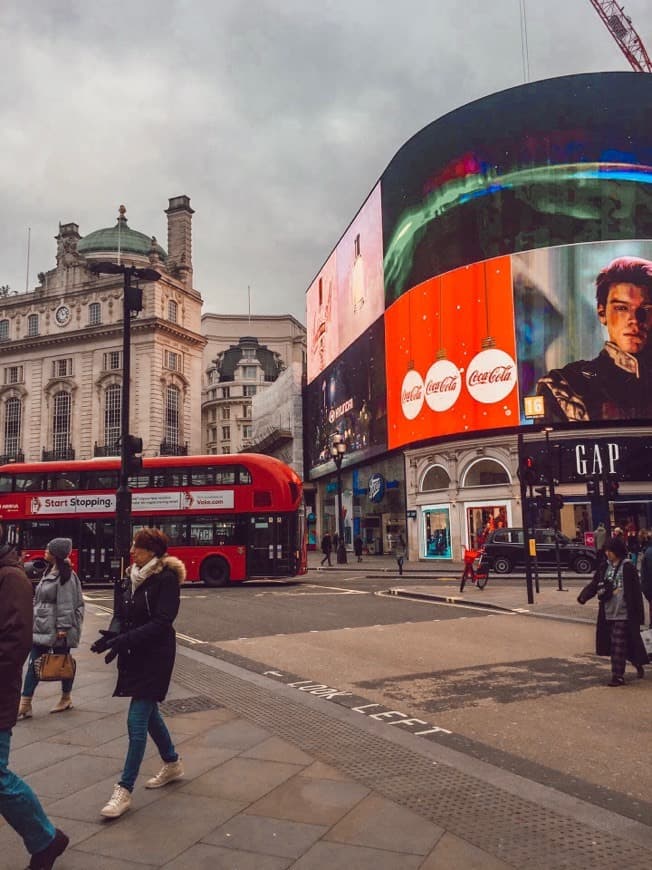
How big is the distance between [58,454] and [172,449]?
10145 mm

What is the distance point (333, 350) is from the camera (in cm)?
5403

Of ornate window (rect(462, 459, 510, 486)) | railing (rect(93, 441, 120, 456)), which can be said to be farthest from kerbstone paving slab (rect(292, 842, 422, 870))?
railing (rect(93, 441, 120, 456))

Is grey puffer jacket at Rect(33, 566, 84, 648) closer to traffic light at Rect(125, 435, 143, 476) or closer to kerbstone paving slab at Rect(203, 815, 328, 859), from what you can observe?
kerbstone paving slab at Rect(203, 815, 328, 859)

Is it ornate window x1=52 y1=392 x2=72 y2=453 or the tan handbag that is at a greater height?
ornate window x1=52 y1=392 x2=72 y2=453

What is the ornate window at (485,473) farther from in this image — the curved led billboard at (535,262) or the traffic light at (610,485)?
the traffic light at (610,485)

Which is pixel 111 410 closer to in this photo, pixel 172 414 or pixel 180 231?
pixel 172 414

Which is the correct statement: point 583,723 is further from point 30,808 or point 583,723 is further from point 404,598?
point 404,598

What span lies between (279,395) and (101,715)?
61.2 m

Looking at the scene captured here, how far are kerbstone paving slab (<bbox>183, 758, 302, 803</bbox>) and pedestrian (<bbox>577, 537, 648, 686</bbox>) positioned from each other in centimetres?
469

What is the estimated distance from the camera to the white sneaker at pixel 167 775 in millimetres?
4949

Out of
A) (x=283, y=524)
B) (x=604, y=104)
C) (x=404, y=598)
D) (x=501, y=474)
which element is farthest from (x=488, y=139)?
(x=404, y=598)

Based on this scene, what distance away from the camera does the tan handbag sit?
6.68 metres

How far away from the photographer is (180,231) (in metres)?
67.2

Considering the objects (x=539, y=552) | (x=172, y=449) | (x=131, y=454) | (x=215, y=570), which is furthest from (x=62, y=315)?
(x=131, y=454)
